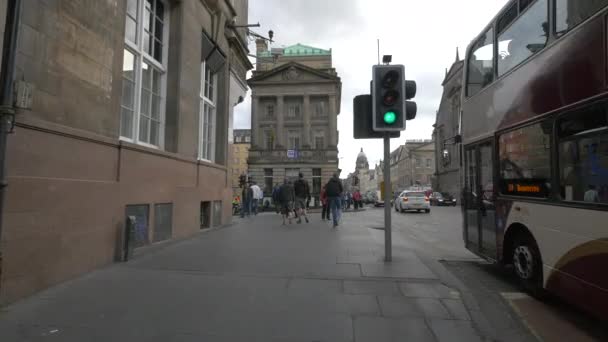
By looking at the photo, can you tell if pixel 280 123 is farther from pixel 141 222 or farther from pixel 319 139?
pixel 141 222

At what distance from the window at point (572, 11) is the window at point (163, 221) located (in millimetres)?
7251

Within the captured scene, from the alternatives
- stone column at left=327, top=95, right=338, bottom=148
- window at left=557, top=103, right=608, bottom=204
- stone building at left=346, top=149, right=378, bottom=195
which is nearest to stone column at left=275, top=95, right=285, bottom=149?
stone column at left=327, top=95, right=338, bottom=148

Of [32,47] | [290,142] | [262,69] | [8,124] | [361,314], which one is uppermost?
[262,69]

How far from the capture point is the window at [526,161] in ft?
15.2

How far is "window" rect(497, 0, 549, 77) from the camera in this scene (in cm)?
477

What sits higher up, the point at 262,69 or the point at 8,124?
the point at 262,69

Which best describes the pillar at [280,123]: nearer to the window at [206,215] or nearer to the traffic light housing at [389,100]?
the window at [206,215]

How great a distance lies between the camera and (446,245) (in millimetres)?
9906

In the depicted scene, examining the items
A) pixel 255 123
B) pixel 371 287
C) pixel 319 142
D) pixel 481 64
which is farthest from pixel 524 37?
pixel 255 123

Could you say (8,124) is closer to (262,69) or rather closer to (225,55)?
(225,55)

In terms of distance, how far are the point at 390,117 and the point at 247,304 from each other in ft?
13.1

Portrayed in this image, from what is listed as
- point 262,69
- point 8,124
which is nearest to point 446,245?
point 8,124

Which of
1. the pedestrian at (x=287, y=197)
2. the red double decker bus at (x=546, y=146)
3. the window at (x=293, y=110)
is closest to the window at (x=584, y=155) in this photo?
the red double decker bus at (x=546, y=146)

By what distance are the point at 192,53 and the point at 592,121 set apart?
8.60 m
